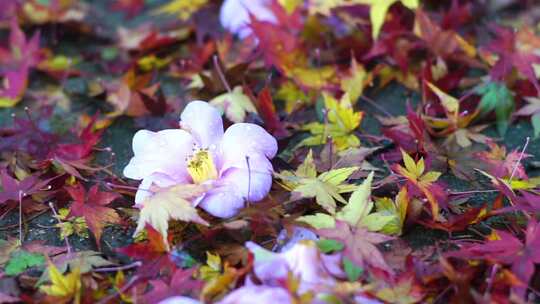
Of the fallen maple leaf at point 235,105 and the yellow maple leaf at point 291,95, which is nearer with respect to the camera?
the fallen maple leaf at point 235,105

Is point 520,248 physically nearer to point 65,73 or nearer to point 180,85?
point 180,85

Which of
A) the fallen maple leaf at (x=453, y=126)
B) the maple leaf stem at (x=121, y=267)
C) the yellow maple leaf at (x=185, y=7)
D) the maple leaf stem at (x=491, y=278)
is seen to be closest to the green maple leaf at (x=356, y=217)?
the maple leaf stem at (x=491, y=278)

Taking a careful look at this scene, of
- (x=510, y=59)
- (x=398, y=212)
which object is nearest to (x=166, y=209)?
(x=398, y=212)

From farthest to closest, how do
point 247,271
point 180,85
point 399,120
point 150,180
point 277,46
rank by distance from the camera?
point 180,85, point 277,46, point 399,120, point 150,180, point 247,271

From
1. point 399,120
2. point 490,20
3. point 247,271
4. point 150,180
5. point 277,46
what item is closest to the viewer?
point 247,271

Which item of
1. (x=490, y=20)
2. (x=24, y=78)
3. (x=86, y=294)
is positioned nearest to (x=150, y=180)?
(x=86, y=294)

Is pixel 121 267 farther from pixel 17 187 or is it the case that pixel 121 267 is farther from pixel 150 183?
pixel 17 187

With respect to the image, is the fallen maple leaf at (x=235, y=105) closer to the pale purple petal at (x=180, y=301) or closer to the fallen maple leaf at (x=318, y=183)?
the fallen maple leaf at (x=318, y=183)
